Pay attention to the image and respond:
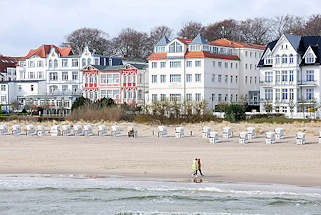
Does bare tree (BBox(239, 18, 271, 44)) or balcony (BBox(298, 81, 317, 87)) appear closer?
balcony (BBox(298, 81, 317, 87))

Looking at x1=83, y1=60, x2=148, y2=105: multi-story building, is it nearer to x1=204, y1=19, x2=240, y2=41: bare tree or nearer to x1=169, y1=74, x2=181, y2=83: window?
x1=169, y1=74, x2=181, y2=83: window

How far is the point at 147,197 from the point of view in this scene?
65.8 feet

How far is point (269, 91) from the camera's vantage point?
70.9 m

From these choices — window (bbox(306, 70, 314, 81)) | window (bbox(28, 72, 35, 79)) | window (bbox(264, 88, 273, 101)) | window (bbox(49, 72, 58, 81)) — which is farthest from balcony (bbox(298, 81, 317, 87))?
window (bbox(28, 72, 35, 79))

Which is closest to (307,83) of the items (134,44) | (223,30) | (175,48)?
(175,48)

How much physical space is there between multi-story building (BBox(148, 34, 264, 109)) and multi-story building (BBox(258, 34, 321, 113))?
247 inches

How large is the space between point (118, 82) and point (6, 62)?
43.9 metres

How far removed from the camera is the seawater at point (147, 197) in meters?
18.5

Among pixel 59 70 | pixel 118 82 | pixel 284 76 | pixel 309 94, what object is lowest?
pixel 309 94

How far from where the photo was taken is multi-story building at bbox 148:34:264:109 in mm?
74812

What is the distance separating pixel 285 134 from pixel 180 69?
39113mm

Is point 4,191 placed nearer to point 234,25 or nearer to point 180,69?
point 180,69

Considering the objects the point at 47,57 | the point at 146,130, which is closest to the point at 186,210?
the point at 146,130

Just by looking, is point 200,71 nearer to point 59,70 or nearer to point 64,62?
point 64,62
